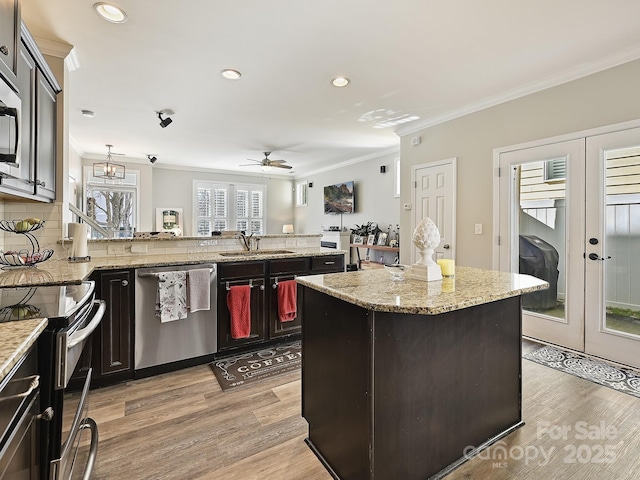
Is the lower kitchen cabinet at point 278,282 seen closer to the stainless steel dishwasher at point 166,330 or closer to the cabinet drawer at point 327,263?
the cabinet drawer at point 327,263

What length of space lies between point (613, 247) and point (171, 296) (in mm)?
3807

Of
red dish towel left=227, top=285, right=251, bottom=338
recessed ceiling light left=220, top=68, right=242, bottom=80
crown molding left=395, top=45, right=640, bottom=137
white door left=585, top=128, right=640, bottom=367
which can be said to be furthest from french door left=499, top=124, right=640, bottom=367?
recessed ceiling light left=220, top=68, right=242, bottom=80

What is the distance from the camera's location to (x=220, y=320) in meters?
2.89

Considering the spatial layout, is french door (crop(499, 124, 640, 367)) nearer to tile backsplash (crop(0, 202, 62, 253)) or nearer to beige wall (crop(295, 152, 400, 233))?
beige wall (crop(295, 152, 400, 233))

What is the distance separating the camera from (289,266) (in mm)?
3252

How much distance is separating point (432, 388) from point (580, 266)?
2481mm

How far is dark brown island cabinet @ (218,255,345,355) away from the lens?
2900mm

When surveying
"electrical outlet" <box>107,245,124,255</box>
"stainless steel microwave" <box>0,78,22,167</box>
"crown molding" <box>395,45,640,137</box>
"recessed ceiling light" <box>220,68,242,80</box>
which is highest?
"recessed ceiling light" <box>220,68,242,80</box>

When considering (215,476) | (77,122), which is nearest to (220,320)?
(215,476)

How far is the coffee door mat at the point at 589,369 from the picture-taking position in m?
2.46

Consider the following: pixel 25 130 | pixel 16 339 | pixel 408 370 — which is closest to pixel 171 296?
pixel 25 130

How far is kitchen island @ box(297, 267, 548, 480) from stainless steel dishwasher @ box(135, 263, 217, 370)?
132 centimetres

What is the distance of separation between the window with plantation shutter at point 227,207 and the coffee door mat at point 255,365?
5.74m

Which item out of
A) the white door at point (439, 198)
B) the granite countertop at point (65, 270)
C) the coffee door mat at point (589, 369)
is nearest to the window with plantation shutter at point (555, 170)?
the white door at point (439, 198)
